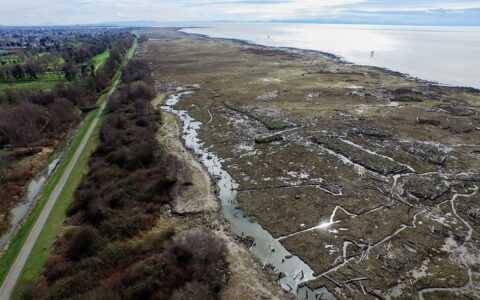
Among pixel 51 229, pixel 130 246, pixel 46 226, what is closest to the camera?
pixel 130 246

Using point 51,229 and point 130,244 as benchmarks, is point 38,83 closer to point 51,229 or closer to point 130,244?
point 51,229

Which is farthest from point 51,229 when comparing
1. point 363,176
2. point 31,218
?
point 363,176

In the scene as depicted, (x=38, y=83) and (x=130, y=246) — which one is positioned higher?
(x=38, y=83)

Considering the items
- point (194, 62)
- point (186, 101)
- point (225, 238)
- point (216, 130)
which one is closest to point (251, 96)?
point (186, 101)

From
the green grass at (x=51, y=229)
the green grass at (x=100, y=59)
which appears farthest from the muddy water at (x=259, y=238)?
the green grass at (x=100, y=59)

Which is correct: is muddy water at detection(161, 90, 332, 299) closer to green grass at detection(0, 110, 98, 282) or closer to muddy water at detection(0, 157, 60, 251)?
green grass at detection(0, 110, 98, 282)

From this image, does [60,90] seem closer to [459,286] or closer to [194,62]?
[194,62]
